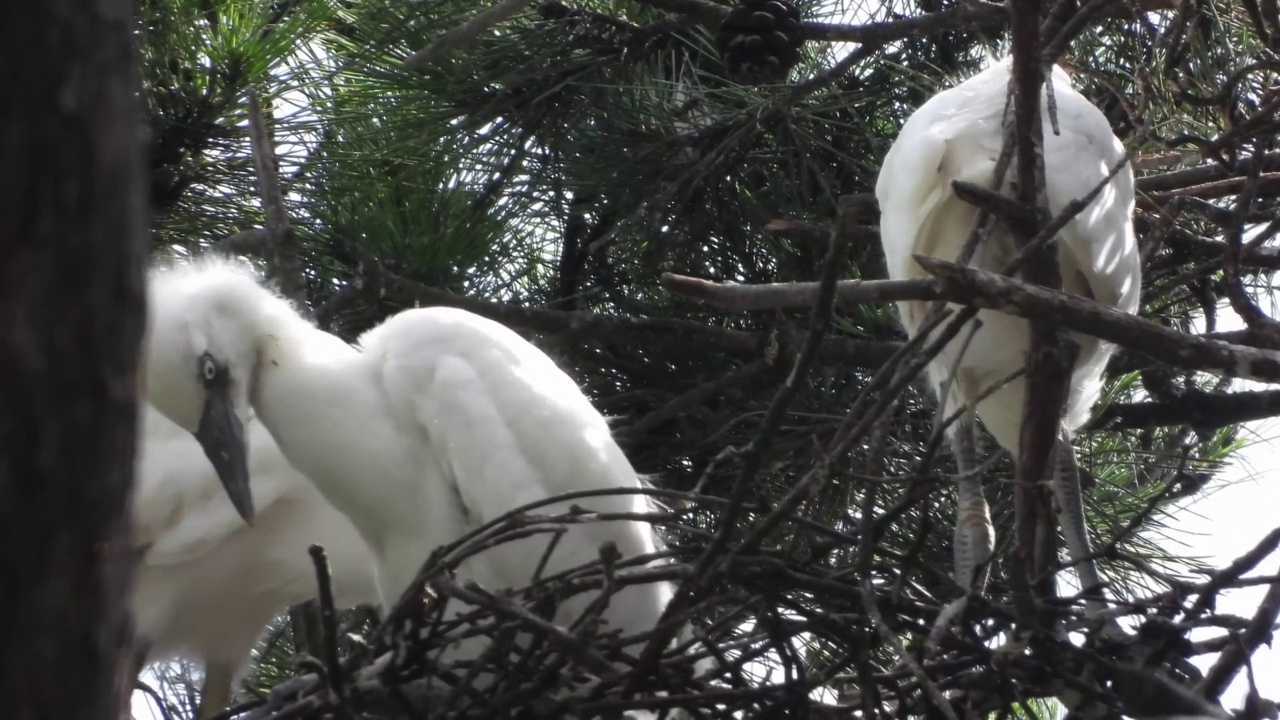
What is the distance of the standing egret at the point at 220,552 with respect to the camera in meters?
2.27

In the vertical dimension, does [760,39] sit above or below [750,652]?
above

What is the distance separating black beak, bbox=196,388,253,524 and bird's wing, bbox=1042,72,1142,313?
107 centimetres

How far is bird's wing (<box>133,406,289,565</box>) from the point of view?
2.27 m

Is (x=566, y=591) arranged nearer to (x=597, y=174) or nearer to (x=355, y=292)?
(x=355, y=292)

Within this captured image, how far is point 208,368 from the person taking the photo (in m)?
1.78

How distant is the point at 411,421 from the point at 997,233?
32.6 inches

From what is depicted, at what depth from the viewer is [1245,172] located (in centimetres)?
175

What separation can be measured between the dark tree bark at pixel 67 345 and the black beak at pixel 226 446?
1319mm

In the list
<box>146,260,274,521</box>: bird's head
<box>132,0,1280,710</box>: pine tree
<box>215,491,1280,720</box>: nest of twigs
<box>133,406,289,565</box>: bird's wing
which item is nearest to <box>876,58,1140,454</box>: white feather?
<box>132,0,1280,710</box>: pine tree

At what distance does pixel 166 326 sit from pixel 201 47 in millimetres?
827

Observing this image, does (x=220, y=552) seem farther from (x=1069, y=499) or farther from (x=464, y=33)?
(x=1069, y=499)

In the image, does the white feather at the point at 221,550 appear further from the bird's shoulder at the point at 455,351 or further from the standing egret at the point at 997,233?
the standing egret at the point at 997,233

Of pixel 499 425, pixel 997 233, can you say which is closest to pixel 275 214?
pixel 499 425

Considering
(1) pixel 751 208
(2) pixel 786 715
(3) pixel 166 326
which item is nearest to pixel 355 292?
(3) pixel 166 326
